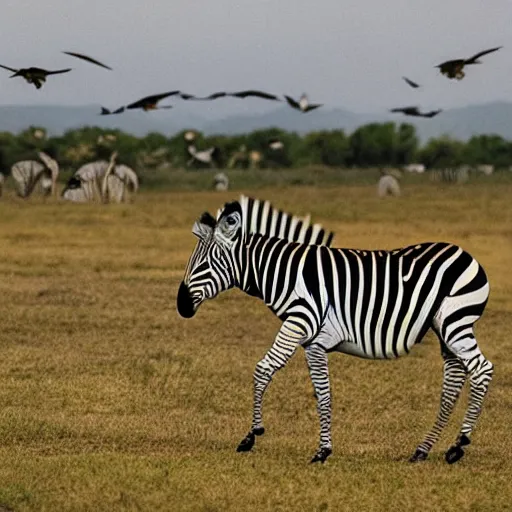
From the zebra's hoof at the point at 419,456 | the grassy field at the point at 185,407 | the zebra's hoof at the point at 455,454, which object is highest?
the zebra's hoof at the point at 455,454

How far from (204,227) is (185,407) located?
366 cm

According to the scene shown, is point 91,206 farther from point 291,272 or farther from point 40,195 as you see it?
point 291,272

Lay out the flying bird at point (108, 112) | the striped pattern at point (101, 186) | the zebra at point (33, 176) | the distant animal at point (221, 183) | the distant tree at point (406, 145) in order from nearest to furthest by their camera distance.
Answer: the flying bird at point (108, 112), the striped pattern at point (101, 186), the zebra at point (33, 176), the distant animal at point (221, 183), the distant tree at point (406, 145)

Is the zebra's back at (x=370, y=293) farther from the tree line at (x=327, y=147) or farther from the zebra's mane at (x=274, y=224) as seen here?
the tree line at (x=327, y=147)

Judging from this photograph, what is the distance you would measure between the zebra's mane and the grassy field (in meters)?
1.49

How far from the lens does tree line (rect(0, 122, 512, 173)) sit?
274 feet

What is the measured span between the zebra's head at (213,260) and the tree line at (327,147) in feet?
225

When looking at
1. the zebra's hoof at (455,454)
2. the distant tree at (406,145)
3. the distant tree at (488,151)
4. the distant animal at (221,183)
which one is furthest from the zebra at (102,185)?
the distant tree at (406,145)

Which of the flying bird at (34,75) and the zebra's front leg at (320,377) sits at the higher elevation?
the flying bird at (34,75)

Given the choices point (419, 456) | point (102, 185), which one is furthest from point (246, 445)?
point (102, 185)

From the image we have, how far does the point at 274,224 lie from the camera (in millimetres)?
9852

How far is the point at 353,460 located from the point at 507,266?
56.9 feet

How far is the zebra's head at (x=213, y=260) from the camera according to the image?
9516 millimetres

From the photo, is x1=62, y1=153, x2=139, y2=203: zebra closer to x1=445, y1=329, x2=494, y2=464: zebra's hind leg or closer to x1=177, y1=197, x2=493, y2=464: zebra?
x1=177, y1=197, x2=493, y2=464: zebra
